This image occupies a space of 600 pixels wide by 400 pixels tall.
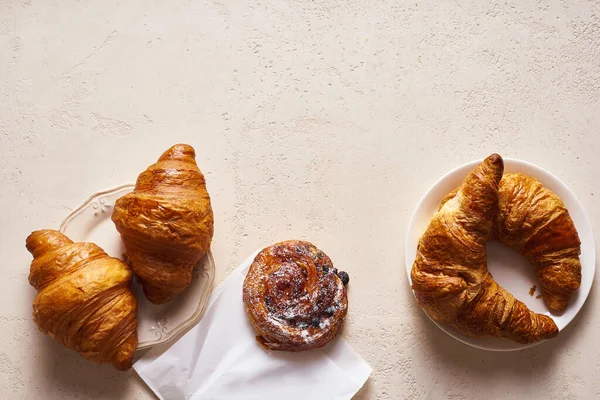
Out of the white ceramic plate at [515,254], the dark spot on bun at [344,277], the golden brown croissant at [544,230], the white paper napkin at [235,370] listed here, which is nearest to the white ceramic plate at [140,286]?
the white paper napkin at [235,370]

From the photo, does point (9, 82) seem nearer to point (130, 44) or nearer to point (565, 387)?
point (130, 44)

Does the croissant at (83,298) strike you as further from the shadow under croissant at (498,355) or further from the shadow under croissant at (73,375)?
the shadow under croissant at (498,355)

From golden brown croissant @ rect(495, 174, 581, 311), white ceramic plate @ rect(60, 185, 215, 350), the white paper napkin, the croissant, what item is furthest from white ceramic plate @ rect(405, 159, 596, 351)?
the croissant

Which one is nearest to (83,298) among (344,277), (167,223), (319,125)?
(167,223)

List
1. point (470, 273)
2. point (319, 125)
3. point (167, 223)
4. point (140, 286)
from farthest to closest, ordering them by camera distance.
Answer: point (319, 125)
point (140, 286)
point (470, 273)
point (167, 223)

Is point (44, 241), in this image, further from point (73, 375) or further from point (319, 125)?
point (319, 125)
